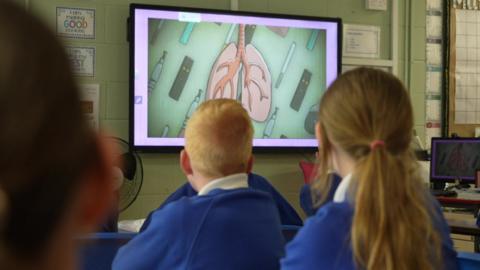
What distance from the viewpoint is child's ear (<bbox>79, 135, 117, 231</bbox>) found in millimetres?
423

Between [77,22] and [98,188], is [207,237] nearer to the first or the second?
[98,188]

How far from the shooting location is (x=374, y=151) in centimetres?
134

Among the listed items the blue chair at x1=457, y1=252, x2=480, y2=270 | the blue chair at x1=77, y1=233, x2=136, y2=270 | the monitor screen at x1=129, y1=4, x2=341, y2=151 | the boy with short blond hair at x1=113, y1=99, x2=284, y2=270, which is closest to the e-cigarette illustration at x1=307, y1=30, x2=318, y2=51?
the monitor screen at x1=129, y1=4, x2=341, y2=151

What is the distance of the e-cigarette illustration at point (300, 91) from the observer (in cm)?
408

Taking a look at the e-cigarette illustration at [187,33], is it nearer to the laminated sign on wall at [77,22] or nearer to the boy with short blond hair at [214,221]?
the laminated sign on wall at [77,22]

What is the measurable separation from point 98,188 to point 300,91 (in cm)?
370

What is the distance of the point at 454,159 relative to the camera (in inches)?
162

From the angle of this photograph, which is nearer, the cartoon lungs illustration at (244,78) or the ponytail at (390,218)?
the ponytail at (390,218)

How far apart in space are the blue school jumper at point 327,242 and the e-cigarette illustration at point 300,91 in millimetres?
2822

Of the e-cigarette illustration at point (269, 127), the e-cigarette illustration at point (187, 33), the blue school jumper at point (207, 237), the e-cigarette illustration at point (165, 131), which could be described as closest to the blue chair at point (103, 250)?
the blue school jumper at point (207, 237)

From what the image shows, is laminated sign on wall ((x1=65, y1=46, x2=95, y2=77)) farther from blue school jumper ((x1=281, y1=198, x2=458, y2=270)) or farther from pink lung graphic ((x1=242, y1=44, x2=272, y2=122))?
blue school jumper ((x1=281, y1=198, x2=458, y2=270))

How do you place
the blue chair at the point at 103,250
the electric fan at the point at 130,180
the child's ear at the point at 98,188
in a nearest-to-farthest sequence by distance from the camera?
the child's ear at the point at 98,188, the blue chair at the point at 103,250, the electric fan at the point at 130,180

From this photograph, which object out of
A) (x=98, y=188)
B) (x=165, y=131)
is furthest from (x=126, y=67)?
(x=98, y=188)

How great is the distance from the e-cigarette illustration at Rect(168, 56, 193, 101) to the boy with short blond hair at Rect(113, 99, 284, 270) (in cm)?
208
